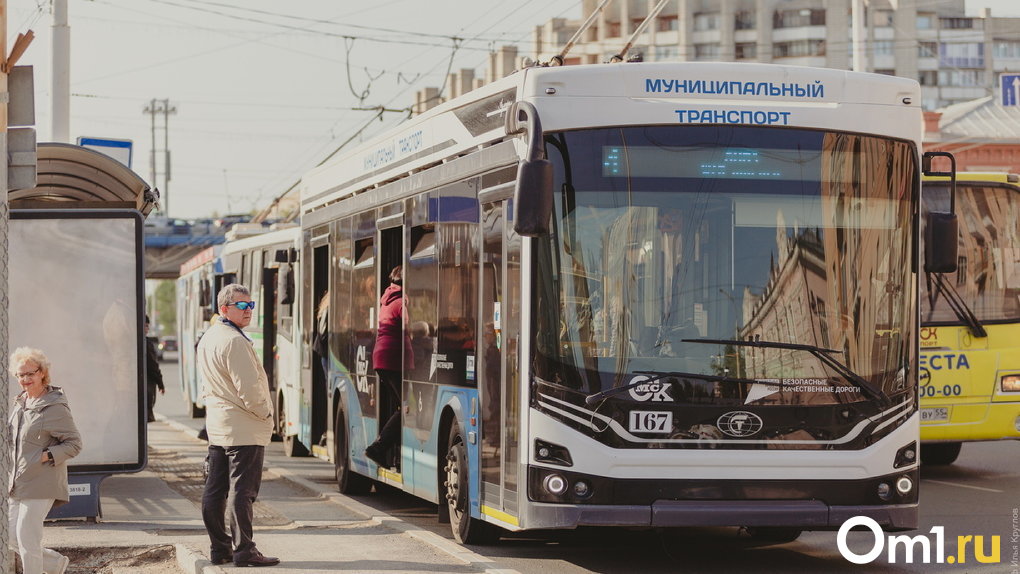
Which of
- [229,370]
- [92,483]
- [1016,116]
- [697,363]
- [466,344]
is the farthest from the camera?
[1016,116]

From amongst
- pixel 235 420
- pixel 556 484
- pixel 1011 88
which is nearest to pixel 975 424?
pixel 556 484

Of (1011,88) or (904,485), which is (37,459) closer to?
(904,485)

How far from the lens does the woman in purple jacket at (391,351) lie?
492 inches

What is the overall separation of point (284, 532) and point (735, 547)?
327 centimetres

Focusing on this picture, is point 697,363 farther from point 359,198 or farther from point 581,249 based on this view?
point 359,198

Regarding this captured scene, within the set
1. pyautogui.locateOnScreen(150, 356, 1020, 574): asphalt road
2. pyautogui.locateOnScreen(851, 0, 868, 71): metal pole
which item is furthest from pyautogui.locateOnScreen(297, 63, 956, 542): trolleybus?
pyautogui.locateOnScreen(851, 0, 868, 71): metal pole

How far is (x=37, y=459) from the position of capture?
30.5 ft

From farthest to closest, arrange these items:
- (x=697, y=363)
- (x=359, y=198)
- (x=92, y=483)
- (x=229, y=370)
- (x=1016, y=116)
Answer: (x=1016, y=116)
(x=359, y=198)
(x=92, y=483)
(x=229, y=370)
(x=697, y=363)

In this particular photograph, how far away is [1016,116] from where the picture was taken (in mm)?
60281

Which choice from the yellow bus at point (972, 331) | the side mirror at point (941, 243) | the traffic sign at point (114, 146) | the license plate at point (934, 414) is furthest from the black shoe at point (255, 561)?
the traffic sign at point (114, 146)

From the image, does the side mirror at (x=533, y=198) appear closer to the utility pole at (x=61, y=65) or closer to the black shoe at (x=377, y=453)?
the black shoe at (x=377, y=453)

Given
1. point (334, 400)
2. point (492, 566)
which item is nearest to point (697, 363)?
Result: point (492, 566)

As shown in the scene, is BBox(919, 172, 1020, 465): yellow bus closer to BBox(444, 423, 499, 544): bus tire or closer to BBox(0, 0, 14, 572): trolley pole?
BBox(444, 423, 499, 544): bus tire

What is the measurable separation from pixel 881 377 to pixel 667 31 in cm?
11105
